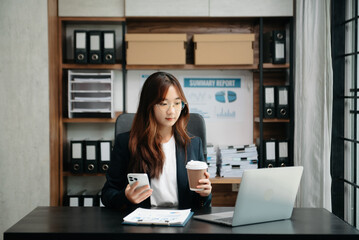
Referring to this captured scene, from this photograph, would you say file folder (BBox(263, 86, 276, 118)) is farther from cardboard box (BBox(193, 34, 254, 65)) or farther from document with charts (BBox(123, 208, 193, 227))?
document with charts (BBox(123, 208, 193, 227))

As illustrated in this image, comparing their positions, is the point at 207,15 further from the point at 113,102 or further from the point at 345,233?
the point at 345,233

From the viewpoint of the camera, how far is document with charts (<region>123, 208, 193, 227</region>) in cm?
137

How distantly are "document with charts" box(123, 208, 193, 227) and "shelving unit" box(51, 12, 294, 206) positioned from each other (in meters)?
1.83

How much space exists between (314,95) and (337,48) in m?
0.40

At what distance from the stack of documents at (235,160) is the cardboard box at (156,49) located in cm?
84

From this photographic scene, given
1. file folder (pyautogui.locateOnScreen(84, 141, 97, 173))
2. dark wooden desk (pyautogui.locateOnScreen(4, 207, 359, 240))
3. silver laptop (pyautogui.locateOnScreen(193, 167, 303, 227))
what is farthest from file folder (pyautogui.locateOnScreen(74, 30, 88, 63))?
silver laptop (pyautogui.locateOnScreen(193, 167, 303, 227))

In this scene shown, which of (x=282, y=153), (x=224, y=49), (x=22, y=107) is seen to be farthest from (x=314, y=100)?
(x=22, y=107)

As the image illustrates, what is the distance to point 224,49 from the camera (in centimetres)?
336

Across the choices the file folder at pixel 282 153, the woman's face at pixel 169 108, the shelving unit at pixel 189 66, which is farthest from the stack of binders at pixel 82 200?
the woman's face at pixel 169 108

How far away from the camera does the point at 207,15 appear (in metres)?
3.35

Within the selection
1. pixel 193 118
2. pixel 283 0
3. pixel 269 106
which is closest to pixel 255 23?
pixel 283 0

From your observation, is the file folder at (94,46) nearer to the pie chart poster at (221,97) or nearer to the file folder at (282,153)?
the pie chart poster at (221,97)

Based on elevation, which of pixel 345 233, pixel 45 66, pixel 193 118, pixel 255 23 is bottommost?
pixel 345 233

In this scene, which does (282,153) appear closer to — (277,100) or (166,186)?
(277,100)
